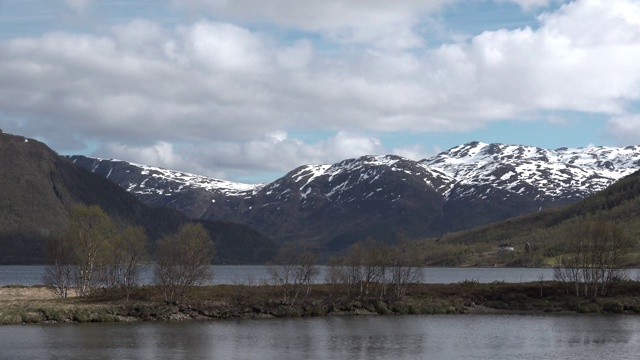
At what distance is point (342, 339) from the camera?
77625 millimetres

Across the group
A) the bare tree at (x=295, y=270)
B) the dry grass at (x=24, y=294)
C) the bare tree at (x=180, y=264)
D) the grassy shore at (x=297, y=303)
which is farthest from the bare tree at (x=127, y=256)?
the bare tree at (x=295, y=270)

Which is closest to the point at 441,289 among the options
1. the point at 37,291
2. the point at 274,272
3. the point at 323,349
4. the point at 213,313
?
the point at 274,272

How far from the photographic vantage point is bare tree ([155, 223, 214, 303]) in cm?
9788

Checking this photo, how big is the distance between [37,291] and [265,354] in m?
57.4

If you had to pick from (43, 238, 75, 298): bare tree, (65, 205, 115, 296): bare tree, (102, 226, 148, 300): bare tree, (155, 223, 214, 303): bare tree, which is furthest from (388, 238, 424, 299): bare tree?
(43, 238, 75, 298): bare tree

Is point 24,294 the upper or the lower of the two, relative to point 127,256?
lower

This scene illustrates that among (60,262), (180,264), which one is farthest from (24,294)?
(180,264)

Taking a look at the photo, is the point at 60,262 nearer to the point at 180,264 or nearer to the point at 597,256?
the point at 180,264

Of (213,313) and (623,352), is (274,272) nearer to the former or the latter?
(213,313)

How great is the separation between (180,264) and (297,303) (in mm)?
15006

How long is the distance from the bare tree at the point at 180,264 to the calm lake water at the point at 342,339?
8303mm

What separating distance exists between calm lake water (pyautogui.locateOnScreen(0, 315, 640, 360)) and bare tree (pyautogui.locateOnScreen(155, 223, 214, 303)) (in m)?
8.30

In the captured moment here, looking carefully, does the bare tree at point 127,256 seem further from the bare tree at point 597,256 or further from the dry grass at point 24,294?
the bare tree at point 597,256

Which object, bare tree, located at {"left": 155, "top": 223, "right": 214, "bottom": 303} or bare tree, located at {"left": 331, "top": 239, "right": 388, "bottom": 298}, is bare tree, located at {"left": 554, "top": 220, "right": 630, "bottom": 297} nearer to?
bare tree, located at {"left": 331, "top": 239, "right": 388, "bottom": 298}
